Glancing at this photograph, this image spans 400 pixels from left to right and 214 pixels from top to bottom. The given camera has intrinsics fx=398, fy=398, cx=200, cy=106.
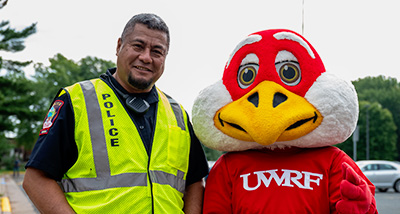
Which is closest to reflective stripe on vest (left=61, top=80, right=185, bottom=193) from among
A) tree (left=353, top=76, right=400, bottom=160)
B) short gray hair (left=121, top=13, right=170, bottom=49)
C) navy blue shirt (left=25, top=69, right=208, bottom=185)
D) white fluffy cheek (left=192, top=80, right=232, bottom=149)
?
navy blue shirt (left=25, top=69, right=208, bottom=185)

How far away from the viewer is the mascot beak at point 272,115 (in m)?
2.42

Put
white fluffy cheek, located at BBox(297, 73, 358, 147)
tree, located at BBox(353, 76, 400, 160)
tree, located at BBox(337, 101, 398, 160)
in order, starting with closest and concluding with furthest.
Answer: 1. white fluffy cheek, located at BBox(297, 73, 358, 147)
2. tree, located at BBox(337, 101, 398, 160)
3. tree, located at BBox(353, 76, 400, 160)

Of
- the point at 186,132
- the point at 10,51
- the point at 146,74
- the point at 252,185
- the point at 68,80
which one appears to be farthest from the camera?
the point at 68,80

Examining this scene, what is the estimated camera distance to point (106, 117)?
258cm

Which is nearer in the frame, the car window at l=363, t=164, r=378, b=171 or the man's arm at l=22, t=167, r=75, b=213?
the man's arm at l=22, t=167, r=75, b=213

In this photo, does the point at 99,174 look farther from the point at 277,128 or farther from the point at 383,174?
the point at 383,174

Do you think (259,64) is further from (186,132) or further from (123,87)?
(123,87)

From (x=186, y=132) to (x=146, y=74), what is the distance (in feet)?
1.75

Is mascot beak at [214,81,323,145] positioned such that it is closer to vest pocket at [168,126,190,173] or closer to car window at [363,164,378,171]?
vest pocket at [168,126,190,173]

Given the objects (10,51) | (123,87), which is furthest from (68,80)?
(123,87)

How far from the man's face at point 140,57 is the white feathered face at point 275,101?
42 centimetres

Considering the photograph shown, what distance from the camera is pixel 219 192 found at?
272cm

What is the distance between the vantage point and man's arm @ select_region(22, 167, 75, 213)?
7.75 feet

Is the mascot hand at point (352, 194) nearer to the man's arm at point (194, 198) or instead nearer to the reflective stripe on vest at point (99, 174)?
the man's arm at point (194, 198)
